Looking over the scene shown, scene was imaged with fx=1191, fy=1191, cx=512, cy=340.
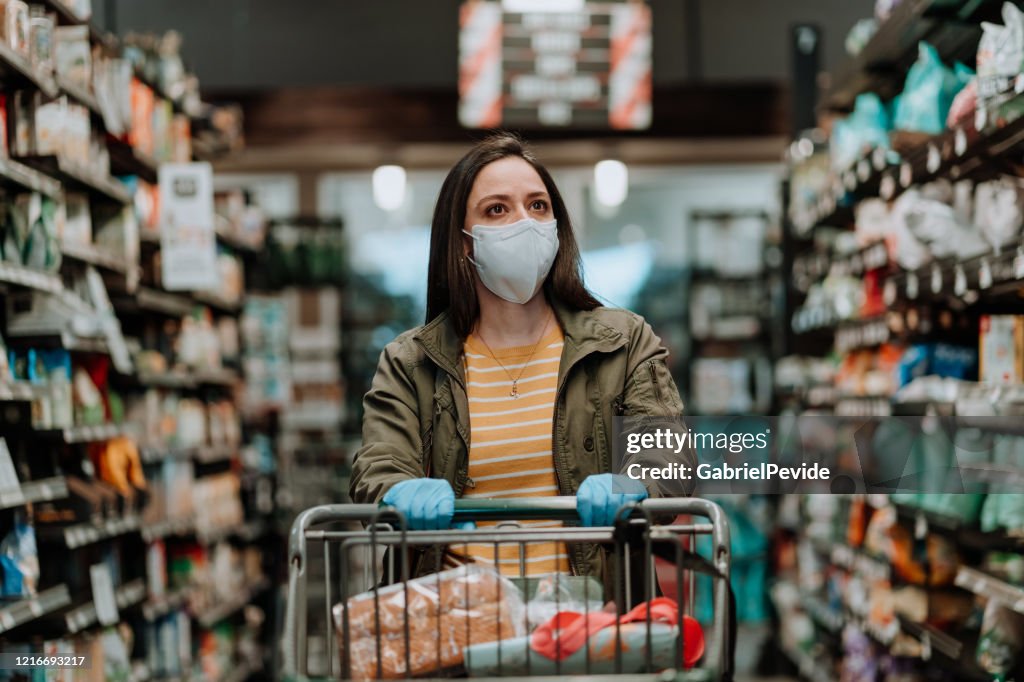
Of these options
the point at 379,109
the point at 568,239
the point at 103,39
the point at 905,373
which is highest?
the point at 379,109

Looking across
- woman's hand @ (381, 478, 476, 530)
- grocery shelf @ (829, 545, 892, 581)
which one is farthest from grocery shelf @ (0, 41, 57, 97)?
grocery shelf @ (829, 545, 892, 581)

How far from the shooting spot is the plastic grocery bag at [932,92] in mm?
3912

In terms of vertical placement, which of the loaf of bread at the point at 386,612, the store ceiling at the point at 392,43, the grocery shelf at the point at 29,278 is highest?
the store ceiling at the point at 392,43

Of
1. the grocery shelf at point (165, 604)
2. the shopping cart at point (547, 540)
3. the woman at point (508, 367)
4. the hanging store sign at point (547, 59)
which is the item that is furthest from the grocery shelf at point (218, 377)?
the shopping cart at point (547, 540)

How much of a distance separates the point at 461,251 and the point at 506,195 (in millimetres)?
155

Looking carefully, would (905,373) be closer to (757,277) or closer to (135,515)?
(135,515)

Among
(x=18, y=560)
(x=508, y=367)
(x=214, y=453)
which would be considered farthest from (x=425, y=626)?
(x=214, y=453)

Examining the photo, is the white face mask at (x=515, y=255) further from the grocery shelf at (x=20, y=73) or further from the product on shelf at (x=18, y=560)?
the product on shelf at (x=18, y=560)

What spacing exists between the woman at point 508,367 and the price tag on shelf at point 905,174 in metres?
1.88

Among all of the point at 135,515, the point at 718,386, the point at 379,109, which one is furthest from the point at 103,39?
the point at 718,386

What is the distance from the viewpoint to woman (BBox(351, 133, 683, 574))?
7.66 ft

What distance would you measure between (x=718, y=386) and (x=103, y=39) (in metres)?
5.94

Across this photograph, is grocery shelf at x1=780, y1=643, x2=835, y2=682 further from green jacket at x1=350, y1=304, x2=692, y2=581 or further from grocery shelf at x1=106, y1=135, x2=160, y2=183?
grocery shelf at x1=106, y1=135, x2=160, y2=183

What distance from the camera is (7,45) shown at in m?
3.20
